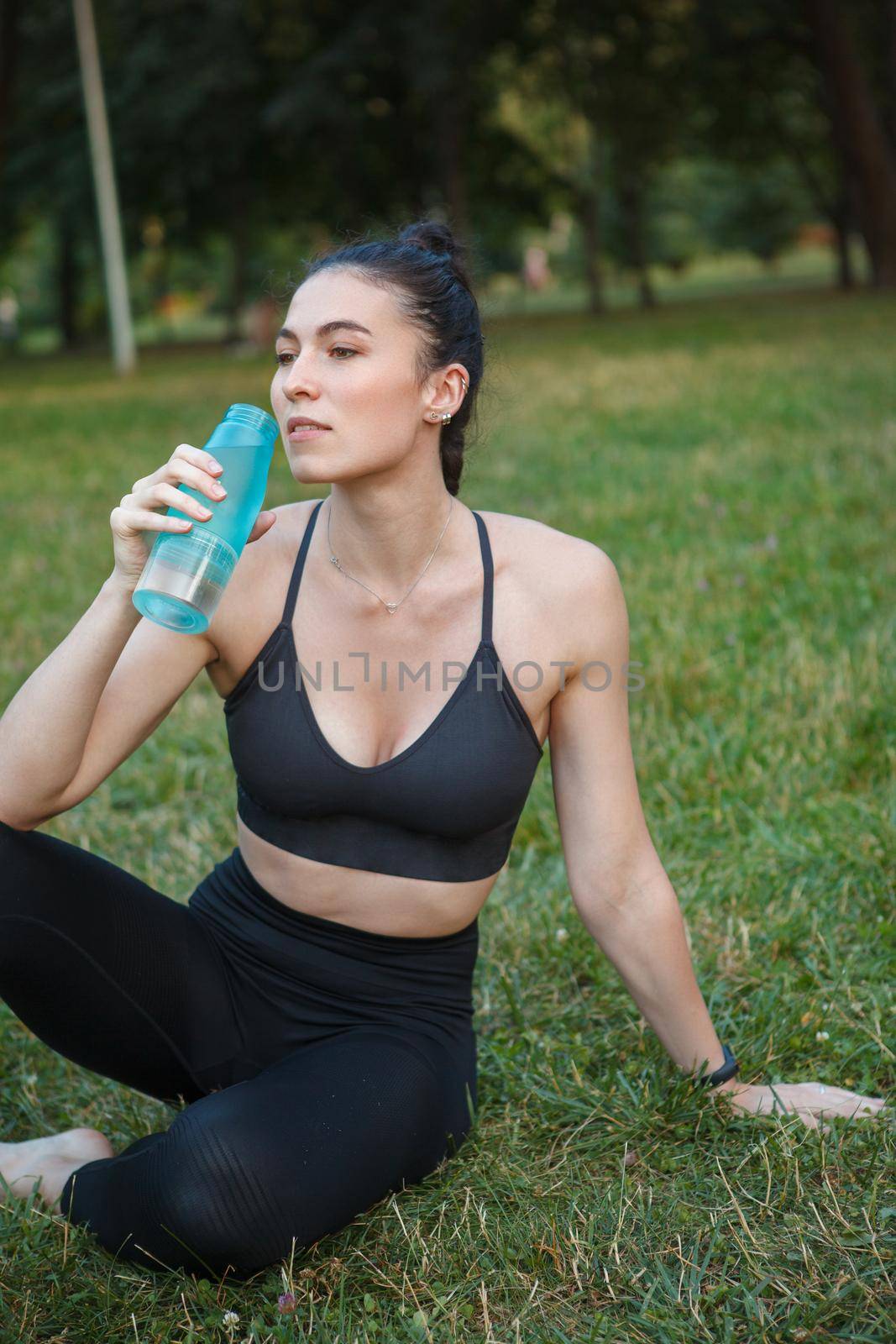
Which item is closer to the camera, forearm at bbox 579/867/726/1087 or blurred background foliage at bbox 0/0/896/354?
forearm at bbox 579/867/726/1087

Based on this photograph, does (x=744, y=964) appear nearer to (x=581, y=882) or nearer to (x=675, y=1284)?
(x=581, y=882)

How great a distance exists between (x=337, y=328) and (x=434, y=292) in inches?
9.1

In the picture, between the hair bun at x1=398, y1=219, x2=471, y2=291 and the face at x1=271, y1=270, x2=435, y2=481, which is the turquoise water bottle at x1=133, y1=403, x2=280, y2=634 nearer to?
the face at x1=271, y1=270, x2=435, y2=481

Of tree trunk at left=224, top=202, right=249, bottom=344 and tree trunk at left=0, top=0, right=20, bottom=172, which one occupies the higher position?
tree trunk at left=0, top=0, right=20, bottom=172

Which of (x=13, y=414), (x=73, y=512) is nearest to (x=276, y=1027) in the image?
(x=73, y=512)

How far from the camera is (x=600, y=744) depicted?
2.49 meters

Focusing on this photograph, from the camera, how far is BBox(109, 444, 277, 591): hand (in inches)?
75.8

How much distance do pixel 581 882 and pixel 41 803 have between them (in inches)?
39.0

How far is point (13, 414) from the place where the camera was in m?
14.0

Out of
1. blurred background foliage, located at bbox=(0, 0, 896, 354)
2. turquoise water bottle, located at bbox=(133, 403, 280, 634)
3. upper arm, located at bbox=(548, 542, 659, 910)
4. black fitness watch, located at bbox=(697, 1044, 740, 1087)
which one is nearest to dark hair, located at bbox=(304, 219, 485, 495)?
upper arm, located at bbox=(548, 542, 659, 910)

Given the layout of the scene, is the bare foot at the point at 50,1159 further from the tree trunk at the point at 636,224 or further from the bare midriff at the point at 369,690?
the tree trunk at the point at 636,224

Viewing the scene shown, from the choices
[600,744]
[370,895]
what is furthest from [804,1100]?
[370,895]

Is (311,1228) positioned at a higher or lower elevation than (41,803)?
lower

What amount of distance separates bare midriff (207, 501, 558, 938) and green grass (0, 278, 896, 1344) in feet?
1.64
